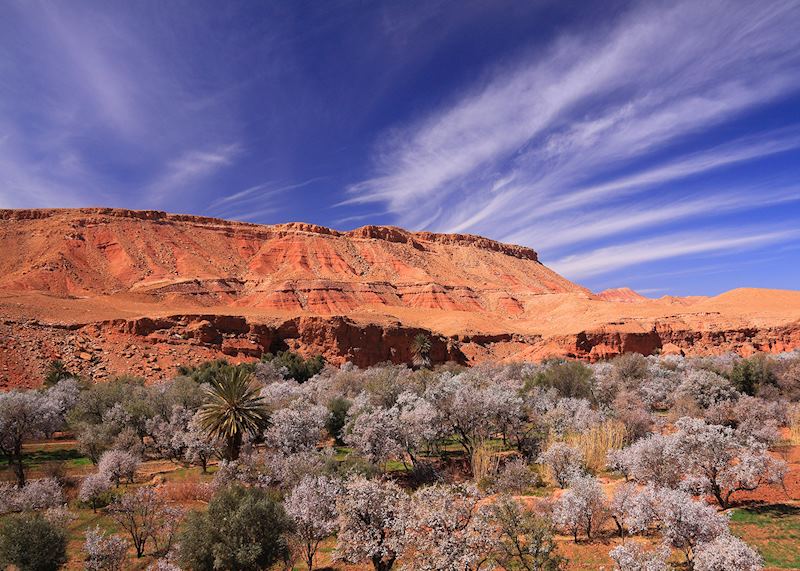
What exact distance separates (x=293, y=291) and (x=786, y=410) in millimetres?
66694

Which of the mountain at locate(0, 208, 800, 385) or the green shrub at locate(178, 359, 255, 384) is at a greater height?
the mountain at locate(0, 208, 800, 385)

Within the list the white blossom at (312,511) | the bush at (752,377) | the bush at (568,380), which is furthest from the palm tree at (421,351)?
the white blossom at (312,511)

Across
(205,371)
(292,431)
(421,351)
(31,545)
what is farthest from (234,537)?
(421,351)

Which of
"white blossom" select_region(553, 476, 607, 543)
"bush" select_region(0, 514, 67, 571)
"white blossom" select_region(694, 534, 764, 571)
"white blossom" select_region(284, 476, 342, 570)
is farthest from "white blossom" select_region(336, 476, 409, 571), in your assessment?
"bush" select_region(0, 514, 67, 571)

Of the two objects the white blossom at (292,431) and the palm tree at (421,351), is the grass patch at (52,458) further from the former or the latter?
the palm tree at (421,351)

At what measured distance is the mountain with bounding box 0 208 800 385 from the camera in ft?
174

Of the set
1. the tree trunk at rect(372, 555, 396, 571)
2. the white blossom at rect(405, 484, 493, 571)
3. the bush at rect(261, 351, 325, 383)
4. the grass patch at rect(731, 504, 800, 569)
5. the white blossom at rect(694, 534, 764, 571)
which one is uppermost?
the bush at rect(261, 351, 325, 383)

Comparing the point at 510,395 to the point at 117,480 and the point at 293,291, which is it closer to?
the point at 117,480

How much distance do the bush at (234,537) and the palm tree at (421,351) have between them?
151ft

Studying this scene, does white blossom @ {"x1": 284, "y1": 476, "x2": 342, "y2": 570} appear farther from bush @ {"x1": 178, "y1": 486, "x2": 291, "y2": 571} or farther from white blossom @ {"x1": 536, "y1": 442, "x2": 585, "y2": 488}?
white blossom @ {"x1": 536, "y1": 442, "x2": 585, "y2": 488}

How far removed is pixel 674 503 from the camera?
12391mm

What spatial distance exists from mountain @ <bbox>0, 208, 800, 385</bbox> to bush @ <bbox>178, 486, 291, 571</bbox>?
39.9 metres

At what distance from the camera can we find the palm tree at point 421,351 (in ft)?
196

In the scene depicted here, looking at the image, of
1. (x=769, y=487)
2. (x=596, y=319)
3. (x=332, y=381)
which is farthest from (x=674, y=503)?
(x=596, y=319)
